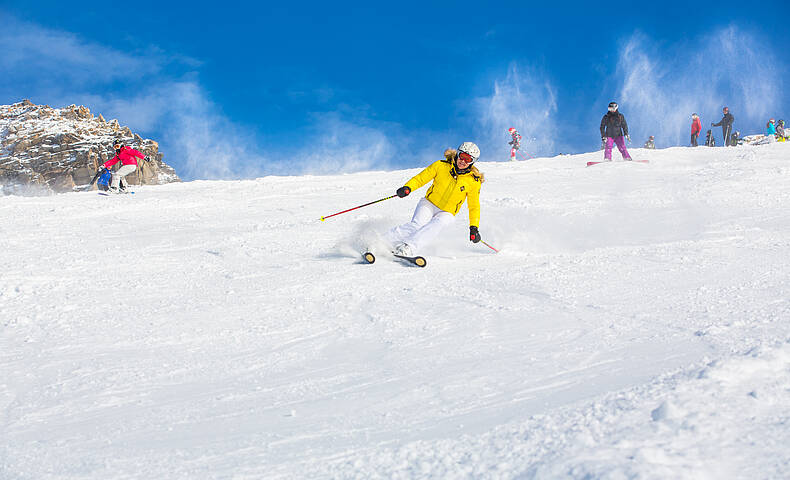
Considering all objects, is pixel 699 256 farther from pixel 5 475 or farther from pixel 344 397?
pixel 5 475

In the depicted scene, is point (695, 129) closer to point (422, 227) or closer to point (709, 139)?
point (709, 139)

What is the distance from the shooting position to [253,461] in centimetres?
232

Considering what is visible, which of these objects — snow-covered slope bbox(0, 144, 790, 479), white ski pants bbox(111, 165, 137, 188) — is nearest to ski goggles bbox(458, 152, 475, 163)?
snow-covered slope bbox(0, 144, 790, 479)

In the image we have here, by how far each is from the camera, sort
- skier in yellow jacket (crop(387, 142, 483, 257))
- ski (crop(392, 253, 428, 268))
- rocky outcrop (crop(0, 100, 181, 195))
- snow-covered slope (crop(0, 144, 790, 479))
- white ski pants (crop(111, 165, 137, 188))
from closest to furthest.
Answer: snow-covered slope (crop(0, 144, 790, 479)) → ski (crop(392, 253, 428, 268)) → skier in yellow jacket (crop(387, 142, 483, 257)) → white ski pants (crop(111, 165, 137, 188)) → rocky outcrop (crop(0, 100, 181, 195))

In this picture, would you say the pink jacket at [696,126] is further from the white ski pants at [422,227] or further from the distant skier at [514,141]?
the white ski pants at [422,227]

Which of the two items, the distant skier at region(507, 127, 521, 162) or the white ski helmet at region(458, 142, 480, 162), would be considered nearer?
the white ski helmet at region(458, 142, 480, 162)

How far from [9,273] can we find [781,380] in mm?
7243

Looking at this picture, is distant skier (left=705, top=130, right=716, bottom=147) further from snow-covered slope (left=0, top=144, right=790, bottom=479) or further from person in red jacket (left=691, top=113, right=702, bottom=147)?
snow-covered slope (left=0, top=144, right=790, bottom=479)

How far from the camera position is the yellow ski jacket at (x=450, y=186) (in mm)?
7301

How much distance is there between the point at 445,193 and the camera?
24.1ft

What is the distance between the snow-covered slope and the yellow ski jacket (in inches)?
23.9

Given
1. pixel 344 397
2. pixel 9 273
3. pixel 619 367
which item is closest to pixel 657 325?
pixel 619 367

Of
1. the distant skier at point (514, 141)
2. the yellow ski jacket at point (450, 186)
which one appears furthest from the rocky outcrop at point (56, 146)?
the yellow ski jacket at point (450, 186)

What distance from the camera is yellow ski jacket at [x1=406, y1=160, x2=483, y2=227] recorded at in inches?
287
